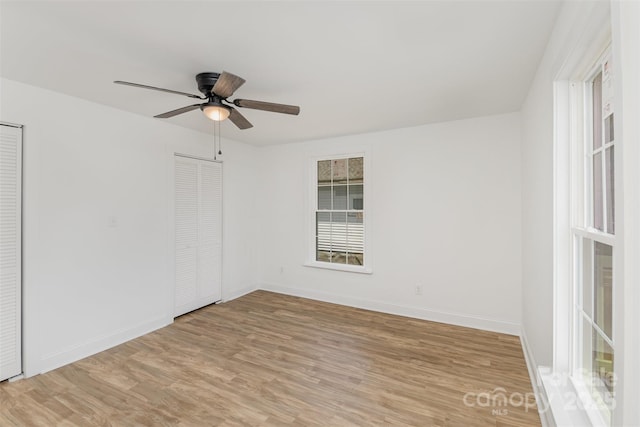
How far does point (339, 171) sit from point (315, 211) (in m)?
0.76

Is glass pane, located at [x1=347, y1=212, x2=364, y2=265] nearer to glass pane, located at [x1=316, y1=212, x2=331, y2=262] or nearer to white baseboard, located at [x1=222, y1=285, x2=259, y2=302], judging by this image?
glass pane, located at [x1=316, y1=212, x2=331, y2=262]

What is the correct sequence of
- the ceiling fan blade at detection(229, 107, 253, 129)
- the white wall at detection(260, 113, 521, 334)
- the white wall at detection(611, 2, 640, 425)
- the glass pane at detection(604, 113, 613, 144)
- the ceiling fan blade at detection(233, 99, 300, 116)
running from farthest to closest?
the white wall at detection(260, 113, 521, 334), the ceiling fan blade at detection(229, 107, 253, 129), the ceiling fan blade at detection(233, 99, 300, 116), the glass pane at detection(604, 113, 613, 144), the white wall at detection(611, 2, 640, 425)

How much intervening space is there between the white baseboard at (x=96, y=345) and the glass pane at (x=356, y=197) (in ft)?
9.59

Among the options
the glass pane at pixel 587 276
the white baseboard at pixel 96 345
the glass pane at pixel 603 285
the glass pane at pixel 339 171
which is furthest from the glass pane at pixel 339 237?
the glass pane at pixel 603 285

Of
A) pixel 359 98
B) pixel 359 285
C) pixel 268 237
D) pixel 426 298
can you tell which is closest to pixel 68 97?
pixel 359 98

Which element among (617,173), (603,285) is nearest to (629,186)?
(617,173)

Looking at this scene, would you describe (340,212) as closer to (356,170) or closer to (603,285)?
(356,170)

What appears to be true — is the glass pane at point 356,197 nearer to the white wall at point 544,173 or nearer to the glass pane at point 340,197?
the glass pane at point 340,197

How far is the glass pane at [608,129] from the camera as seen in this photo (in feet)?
4.14

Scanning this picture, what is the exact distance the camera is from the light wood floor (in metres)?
2.07

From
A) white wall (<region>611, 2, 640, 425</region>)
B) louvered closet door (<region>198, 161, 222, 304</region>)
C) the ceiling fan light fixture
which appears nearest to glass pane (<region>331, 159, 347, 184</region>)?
louvered closet door (<region>198, 161, 222, 304</region>)

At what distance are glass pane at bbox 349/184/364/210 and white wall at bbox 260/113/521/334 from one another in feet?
0.80

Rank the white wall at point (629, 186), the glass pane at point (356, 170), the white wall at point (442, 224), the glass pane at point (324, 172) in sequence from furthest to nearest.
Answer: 1. the glass pane at point (324, 172)
2. the glass pane at point (356, 170)
3. the white wall at point (442, 224)
4. the white wall at point (629, 186)

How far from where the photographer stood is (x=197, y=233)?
13.6 feet
